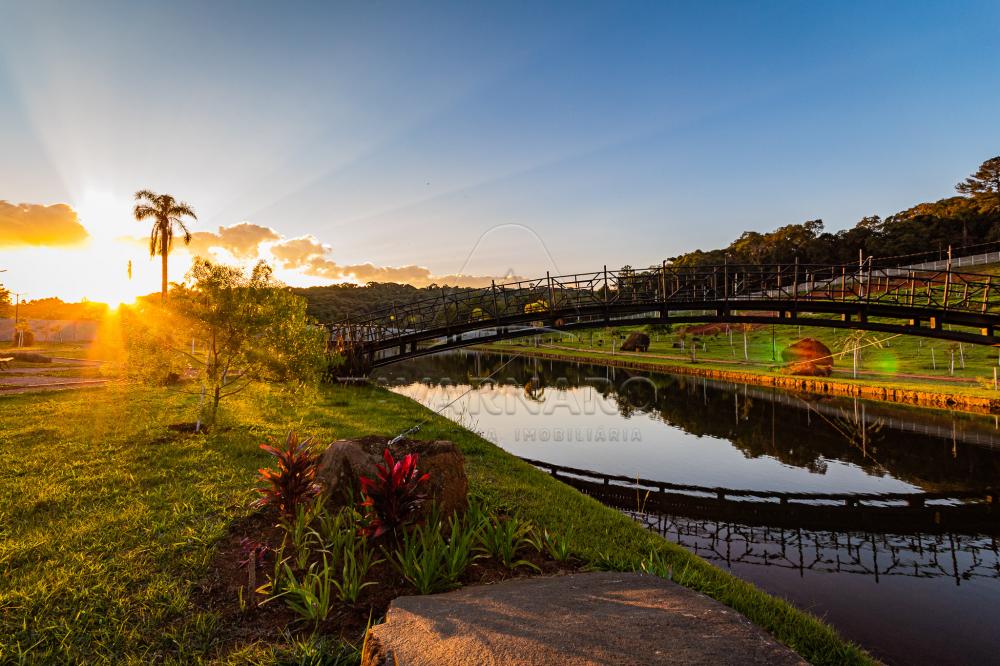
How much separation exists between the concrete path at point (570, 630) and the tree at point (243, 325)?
12.1 m

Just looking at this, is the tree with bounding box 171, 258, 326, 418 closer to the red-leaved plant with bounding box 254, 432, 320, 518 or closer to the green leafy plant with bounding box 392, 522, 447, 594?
the red-leaved plant with bounding box 254, 432, 320, 518

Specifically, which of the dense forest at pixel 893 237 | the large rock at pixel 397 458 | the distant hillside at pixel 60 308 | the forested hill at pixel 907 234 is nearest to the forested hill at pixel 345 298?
the dense forest at pixel 893 237

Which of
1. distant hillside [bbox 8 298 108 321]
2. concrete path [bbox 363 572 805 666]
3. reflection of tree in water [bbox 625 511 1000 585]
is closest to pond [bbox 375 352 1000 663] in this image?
reflection of tree in water [bbox 625 511 1000 585]

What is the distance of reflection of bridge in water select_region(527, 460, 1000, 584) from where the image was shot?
463 inches

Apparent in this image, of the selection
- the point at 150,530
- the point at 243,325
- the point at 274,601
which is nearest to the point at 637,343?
the point at 243,325

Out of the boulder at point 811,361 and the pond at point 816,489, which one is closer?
the pond at point 816,489

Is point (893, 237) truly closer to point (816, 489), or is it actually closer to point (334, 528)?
point (816, 489)

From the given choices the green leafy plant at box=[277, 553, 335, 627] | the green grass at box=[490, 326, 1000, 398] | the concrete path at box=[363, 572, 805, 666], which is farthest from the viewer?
the green grass at box=[490, 326, 1000, 398]

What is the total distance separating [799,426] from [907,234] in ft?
292

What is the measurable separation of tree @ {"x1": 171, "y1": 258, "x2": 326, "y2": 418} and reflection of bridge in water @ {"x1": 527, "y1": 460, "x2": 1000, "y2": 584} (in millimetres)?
11282

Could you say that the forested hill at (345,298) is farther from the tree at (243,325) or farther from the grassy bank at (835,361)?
the tree at (243,325)

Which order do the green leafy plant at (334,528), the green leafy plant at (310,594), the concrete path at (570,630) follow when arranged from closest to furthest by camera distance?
the concrete path at (570,630) → the green leafy plant at (310,594) → the green leafy plant at (334,528)

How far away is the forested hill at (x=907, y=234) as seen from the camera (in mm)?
84375

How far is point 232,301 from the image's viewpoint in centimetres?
1439
